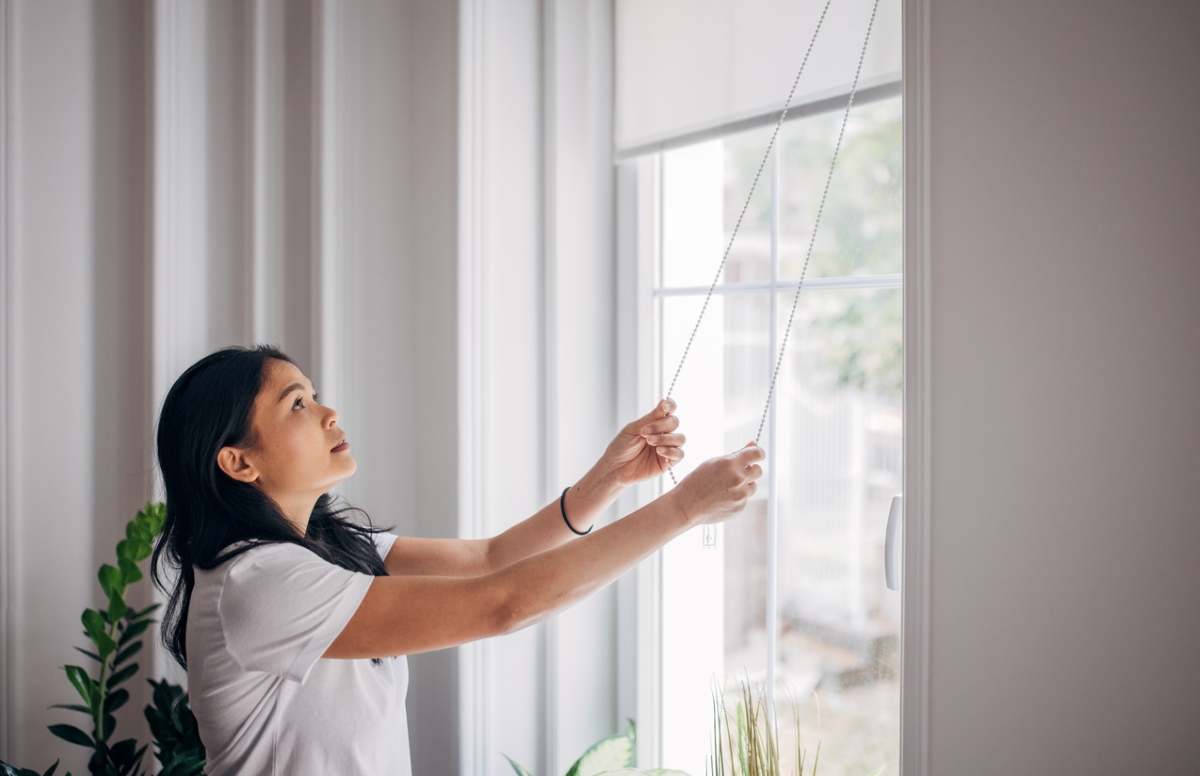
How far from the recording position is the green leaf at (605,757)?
1.42 m

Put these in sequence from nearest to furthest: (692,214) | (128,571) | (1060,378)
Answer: (1060,378)
(128,571)
(692,214)

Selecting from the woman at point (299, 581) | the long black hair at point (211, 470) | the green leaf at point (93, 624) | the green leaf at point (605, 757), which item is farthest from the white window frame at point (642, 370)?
the green leaf at point (93, 624)

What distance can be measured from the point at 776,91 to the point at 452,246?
0.71 m

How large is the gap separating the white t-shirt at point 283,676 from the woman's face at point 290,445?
0.12m

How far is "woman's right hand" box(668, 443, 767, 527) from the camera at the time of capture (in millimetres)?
914

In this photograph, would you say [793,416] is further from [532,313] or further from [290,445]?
[290,445]

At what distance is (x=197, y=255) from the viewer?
4.94 feet

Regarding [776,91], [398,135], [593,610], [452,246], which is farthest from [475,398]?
[776,91]

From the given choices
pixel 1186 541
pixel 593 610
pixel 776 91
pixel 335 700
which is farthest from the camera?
pixel 593 610

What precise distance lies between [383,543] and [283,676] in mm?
401

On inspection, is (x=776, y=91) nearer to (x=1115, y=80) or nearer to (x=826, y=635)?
(x=1115, y=80)

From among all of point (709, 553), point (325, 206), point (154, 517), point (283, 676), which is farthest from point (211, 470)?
point (709, 553)

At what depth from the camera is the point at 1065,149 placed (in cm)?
81

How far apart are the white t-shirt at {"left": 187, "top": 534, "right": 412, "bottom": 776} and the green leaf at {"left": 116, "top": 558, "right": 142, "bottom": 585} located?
1.32 ft
